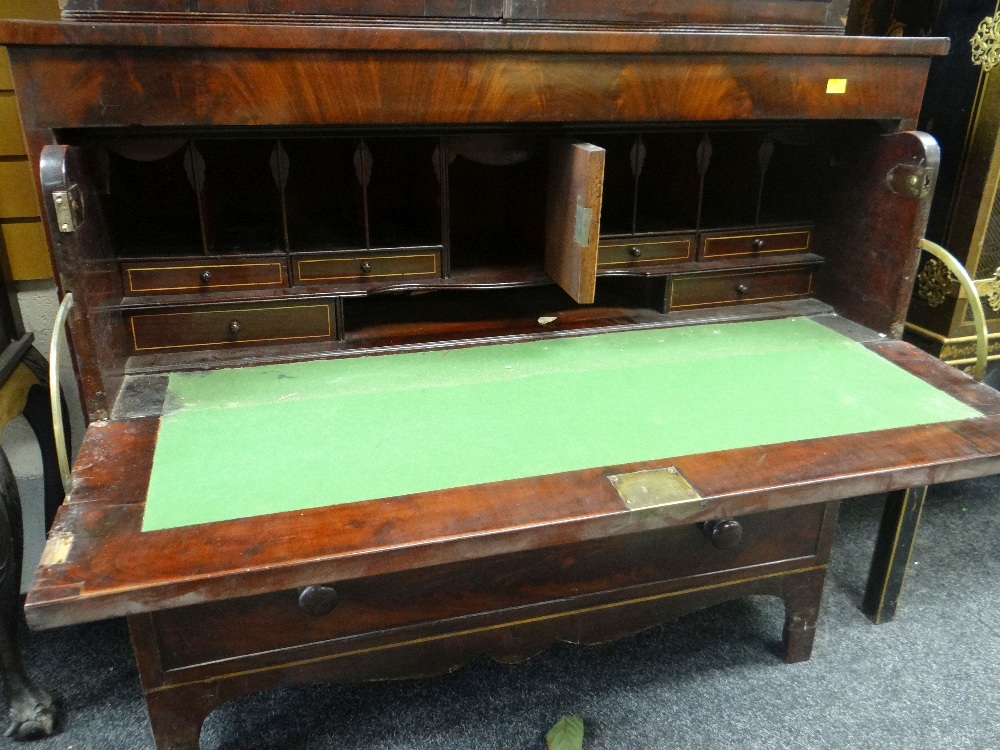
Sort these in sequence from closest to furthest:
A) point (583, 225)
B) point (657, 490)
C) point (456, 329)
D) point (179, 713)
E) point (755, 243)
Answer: point (657, 490) < point (179, 713) < point (583, 225) < point (456, 329) < point (755, 243)

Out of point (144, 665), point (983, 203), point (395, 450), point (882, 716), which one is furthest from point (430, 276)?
point (983, 203)

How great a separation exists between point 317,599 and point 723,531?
0.61 m

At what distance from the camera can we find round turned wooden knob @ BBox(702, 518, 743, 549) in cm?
121

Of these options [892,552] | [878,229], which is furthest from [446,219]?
[892,552]

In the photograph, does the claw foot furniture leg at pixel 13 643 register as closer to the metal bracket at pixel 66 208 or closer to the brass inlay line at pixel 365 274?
the metal bracket at pixel 66 208

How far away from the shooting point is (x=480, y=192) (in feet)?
5.93

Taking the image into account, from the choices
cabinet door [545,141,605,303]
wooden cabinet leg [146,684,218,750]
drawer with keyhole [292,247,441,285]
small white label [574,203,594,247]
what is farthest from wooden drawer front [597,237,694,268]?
wooden cabinet leg [146,684,218,750]

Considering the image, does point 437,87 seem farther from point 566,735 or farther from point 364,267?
point 566,735

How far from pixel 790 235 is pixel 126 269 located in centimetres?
137

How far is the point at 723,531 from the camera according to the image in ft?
3.97

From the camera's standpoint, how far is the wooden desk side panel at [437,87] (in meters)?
1.13

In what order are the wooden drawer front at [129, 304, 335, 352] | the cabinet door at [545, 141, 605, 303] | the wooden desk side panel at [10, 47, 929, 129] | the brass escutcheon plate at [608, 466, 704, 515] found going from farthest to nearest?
the wooden drawer front at [129, 304, 335, 352] → the cabinet door at [545, 141, 605, 303] → the wooden desk side panel at [10, 47, 929, 129] → the brass escutcheon plate at [608, 466, 704, 515]

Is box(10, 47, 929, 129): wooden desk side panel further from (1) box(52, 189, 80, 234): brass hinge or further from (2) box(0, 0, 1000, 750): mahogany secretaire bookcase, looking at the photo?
(1) box(52, 189, 80, 234): brass hinge

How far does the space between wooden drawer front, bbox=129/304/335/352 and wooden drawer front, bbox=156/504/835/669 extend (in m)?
0.52
